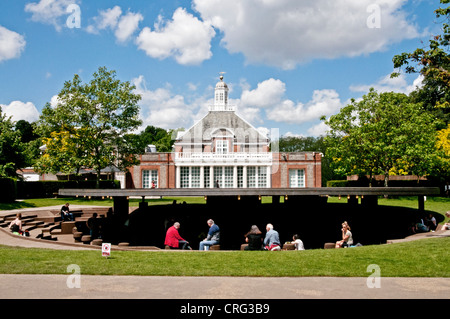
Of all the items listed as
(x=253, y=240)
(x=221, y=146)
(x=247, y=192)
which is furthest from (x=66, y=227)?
(x=221, y=146)

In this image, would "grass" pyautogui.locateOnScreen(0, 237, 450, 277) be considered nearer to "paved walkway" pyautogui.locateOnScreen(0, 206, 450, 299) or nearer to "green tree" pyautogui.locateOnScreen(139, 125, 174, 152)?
"paved walkway" pyautogui.locateOnScreen(0, 206, 450, 299)

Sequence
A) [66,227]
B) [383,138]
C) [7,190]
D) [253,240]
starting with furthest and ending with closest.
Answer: [383,138] → [7,190] → [66,227] → [253,240]

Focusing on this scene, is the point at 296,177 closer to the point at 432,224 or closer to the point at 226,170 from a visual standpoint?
the point at 226,170

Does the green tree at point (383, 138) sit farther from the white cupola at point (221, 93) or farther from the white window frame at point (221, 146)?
the white cupola at point (221, 93)

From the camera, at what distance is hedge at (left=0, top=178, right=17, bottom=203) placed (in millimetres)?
31938

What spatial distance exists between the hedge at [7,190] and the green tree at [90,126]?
627 cm

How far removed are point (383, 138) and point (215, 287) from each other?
34.6m

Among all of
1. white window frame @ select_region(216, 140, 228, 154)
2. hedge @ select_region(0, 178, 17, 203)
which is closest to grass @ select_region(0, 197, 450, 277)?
hedge @ select_region(0, 178, 17, 203)

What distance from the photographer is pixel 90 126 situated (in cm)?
3994

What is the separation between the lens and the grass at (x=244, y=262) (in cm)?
970

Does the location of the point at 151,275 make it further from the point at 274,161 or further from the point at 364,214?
the point at 274,161

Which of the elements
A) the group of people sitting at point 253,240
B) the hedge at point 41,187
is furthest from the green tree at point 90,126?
the group of people sitting at point 253,240

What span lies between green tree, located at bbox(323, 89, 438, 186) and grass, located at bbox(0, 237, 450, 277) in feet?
85.6
